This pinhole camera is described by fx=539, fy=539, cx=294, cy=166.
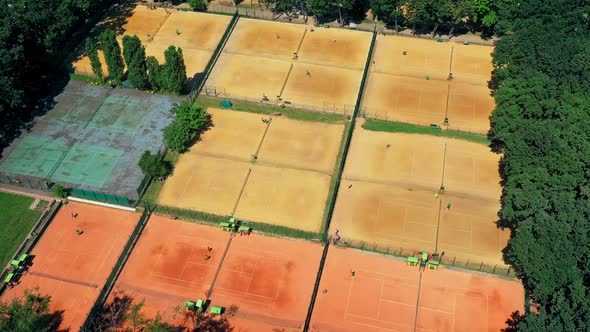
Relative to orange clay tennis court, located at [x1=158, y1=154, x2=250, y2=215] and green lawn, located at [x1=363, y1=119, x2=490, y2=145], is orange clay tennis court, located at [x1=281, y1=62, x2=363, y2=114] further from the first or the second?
orange clay tennis court, located at [x1=158, y1=154, x2=250, y2=215]

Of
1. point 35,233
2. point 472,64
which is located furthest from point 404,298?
point 472,64

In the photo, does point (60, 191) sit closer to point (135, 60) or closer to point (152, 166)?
point (152, 166)

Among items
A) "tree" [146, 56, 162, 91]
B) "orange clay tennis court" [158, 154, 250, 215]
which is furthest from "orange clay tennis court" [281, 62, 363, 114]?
Result: "tree" [146, 56, 162, 91]

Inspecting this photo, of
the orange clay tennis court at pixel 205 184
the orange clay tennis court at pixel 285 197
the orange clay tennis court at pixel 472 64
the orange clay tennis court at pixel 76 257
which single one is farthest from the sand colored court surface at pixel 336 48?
the orange clay tennis court at pixel 76 257

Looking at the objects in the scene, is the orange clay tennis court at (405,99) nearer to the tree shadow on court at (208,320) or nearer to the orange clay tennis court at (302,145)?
the orange clay tennis court at (302,145)

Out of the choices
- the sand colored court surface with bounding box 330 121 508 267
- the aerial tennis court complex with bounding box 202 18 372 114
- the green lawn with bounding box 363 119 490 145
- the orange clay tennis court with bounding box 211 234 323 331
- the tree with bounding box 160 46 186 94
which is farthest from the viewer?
the aerial tennis court complex with bounding box 202 18 372 114

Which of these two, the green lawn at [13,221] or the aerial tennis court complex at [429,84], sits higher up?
the aerial tennis court complex at [429,84]
